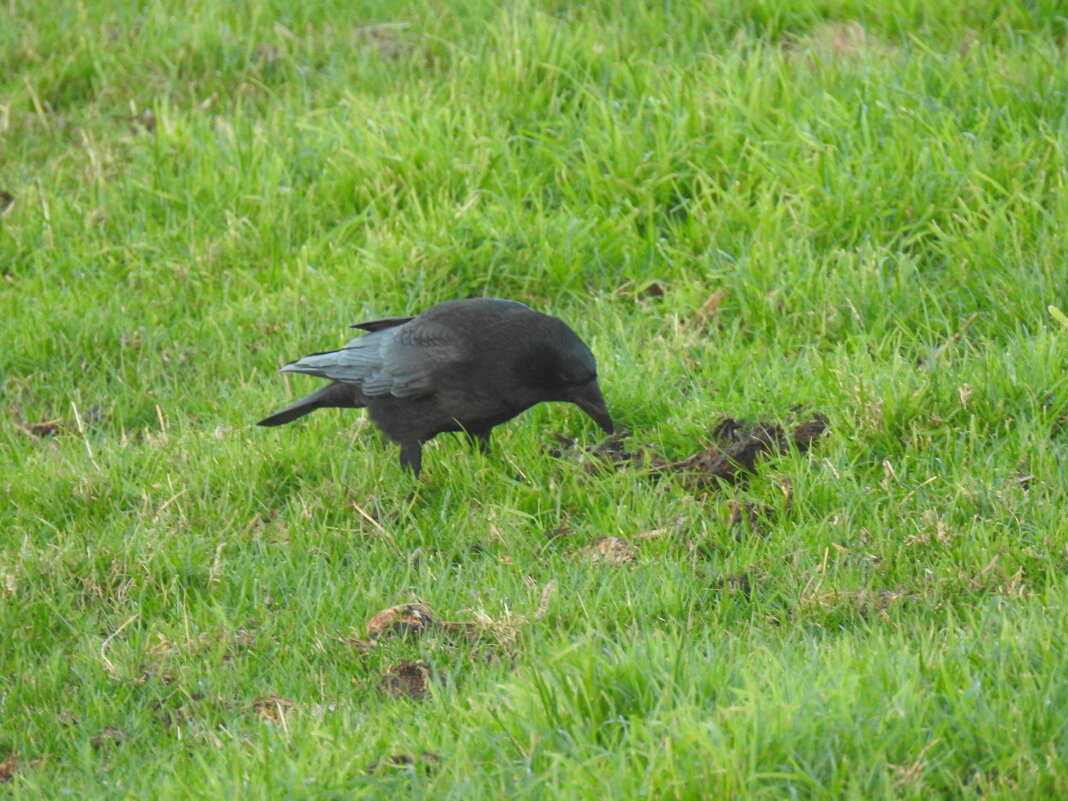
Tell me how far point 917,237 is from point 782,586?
8.02 ft

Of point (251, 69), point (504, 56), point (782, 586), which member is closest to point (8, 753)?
point (782, 586)

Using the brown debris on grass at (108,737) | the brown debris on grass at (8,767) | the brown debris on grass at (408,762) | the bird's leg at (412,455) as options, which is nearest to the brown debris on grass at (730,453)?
the bird's leg at (412,455)

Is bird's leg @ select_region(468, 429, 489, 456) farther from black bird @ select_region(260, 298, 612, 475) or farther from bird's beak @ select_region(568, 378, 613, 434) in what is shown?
bird's beak @ select_region(568, 378, 613, 434)

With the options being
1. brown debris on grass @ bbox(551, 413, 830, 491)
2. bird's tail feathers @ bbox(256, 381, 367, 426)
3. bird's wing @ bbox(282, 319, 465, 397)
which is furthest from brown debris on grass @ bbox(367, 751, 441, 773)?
bird's tail feathers @ bbox(256, 381, 367, 426)

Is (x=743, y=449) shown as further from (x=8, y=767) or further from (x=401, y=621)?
(x=8, y=767)

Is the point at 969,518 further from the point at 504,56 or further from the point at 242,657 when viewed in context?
the point at 504,56

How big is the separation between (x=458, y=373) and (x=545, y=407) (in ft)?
1.78

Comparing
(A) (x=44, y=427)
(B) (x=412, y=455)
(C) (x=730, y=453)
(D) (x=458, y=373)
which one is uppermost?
(D) (x=458, y=373)

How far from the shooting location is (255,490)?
211 inches

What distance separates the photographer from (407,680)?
13.5 ft

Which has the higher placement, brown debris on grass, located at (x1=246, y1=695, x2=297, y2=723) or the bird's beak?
the bird's beak

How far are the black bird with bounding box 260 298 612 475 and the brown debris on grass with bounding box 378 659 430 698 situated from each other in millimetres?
1460

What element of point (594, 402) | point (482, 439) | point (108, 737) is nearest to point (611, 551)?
point (594, 402)

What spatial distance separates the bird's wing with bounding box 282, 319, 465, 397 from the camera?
565 cm
